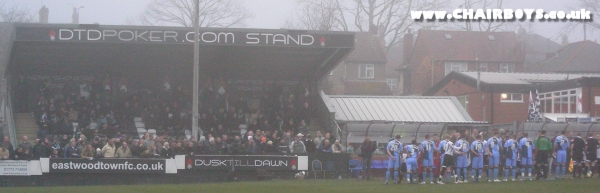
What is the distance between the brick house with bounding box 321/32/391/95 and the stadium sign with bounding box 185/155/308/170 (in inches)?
1587

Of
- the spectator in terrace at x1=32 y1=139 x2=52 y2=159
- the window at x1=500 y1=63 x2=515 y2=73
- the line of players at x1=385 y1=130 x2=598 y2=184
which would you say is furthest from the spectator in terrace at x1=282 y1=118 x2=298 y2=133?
the window at x1=500 y1=63 x2=515 y2=73

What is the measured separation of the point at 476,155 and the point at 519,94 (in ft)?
82.2

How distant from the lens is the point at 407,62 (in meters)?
73.1

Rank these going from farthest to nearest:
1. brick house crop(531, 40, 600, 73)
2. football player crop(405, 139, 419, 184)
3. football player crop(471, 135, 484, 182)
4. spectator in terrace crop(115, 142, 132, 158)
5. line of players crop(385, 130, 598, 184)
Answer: brick house crop(531, 40, 600, 73) → spectator in terrace crop(115, 142, 132, 158) → football player crop(471, 135, 484, 182) → line of players crop(385, 130, 598, 184) → football player crop(405, 139, 419, 184)

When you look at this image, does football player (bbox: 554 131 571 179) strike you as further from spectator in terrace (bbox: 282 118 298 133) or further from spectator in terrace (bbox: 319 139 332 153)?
spectator in terrace (bbox: 282 118 298 133)

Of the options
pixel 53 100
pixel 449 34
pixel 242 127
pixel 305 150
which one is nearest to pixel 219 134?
pixel 242 127

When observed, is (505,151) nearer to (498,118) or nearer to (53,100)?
(53,100)

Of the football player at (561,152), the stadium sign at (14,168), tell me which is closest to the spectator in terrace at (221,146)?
the stadium sign at (14,168)

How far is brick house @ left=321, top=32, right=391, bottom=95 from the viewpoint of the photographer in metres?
67.1

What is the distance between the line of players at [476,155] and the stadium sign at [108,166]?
25.7 ft

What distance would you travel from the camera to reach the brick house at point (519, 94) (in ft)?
136

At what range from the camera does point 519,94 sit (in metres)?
46.9

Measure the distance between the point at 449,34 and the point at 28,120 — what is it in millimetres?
45993

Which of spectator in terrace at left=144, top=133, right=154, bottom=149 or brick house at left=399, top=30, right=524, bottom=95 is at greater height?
brick house at left=399, top=30, right=524, bottom=95
